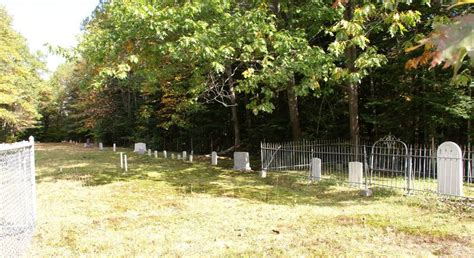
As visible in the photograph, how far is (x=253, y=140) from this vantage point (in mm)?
20359

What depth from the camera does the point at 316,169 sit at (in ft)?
38.9

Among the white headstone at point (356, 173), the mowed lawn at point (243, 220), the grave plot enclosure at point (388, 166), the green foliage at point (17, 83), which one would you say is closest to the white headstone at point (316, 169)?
the grave plot enclosure at point (388, 166)

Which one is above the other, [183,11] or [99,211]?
[183,11]

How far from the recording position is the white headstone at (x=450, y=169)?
28.2 ft

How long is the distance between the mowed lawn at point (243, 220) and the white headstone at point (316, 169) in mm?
489

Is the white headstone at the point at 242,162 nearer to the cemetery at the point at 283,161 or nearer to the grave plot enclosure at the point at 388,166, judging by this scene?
the cemetery at the point at 283,161

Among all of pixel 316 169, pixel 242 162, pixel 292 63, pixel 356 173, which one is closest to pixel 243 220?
pixel 356 173

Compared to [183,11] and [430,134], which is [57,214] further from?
[430,134]

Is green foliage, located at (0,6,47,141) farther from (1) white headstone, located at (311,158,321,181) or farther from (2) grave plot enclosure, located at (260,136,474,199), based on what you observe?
(1) white headstone, located at (311,158,321,181)

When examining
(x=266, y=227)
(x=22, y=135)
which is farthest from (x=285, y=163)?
(x=22, y=135)

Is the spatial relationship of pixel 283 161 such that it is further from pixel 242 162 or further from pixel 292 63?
pixel 292 63

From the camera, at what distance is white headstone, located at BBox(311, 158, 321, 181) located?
11.8 metres

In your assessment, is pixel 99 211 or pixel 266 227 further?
pixel 99 211

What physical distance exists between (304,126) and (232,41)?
8.31 m
